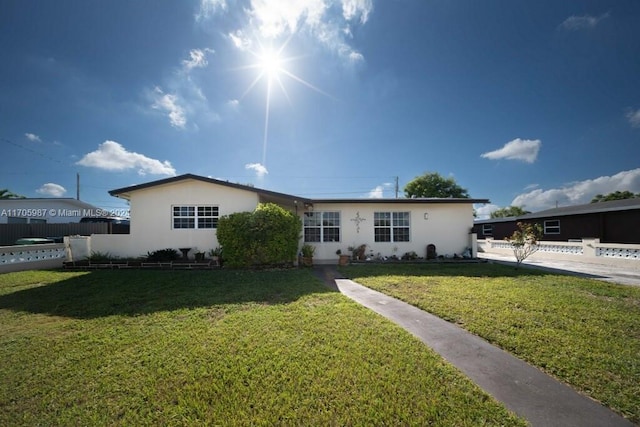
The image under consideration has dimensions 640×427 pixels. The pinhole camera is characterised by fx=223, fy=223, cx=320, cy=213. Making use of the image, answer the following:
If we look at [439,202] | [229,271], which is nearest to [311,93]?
[439,202]

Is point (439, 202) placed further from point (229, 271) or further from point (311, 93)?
point (229, 271)

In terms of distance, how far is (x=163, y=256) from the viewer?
987 centimetres

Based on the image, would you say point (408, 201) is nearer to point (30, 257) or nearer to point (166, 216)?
point (166, 216)

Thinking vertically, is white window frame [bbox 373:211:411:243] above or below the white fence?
above

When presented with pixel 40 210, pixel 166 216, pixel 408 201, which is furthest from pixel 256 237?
pixel 40 210

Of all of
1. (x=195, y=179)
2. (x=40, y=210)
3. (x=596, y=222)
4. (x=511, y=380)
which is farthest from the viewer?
(x=40, y=210)

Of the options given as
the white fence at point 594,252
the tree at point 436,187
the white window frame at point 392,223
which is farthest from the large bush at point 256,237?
the tree at point 436,187

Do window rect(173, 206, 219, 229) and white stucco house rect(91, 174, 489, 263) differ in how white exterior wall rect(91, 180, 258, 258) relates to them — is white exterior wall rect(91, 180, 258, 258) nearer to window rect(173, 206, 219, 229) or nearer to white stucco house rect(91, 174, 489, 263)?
white stucco house rect(91, 174, 489, 263)

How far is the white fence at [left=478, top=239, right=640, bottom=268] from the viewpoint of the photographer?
9719mm

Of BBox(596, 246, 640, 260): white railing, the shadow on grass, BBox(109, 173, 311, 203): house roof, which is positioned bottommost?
the shadow on grass

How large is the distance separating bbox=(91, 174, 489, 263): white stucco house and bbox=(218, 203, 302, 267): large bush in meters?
1.50

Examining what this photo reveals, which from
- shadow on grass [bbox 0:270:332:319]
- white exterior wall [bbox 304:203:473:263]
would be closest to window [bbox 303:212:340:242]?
white exterior wall [bbox 304:203:473:263]

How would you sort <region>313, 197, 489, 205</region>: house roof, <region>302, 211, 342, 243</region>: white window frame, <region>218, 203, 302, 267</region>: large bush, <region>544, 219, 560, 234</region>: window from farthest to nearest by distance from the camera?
<region>544, 219, 560, 234</region>: window
<region>302, 211, 342, 243</region>: white window frame
<region>313, 197, 489, 205</region>: house roof
<region>218, 203, 302, 267</region>: large bush

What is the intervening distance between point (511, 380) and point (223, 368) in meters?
3.48
